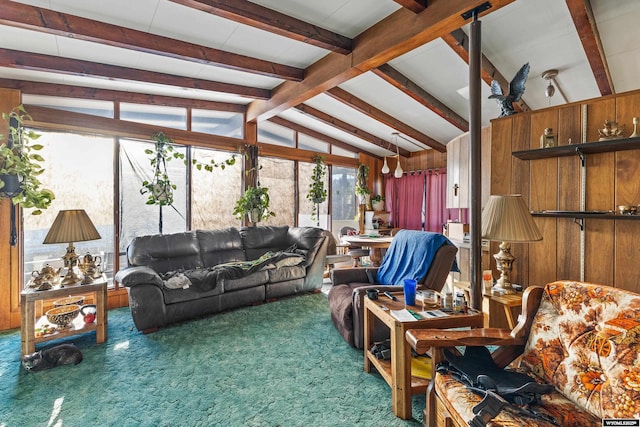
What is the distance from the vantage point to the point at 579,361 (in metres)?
1.26

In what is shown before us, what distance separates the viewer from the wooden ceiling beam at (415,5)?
7.11ft

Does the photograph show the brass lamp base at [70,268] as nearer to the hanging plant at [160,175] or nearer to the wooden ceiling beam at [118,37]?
the hanging plant at [160,175]

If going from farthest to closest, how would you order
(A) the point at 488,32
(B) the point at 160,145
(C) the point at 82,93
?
(B) the point at 160,145 → (C) the point at 82,93 → (A) the point at 488,32

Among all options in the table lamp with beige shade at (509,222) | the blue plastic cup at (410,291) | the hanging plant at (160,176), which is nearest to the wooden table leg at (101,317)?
the hanging plant at (160,176)

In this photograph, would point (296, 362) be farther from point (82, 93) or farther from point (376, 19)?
point (82, 93)

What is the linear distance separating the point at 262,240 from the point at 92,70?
276 centimetres

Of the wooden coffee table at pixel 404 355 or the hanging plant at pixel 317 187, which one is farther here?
the hanging plant at pixel 317 187

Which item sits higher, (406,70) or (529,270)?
(406,70)

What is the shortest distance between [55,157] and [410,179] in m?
6.12

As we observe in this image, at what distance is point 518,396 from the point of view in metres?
1.19

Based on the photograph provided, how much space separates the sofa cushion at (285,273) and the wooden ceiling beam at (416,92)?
2.67m

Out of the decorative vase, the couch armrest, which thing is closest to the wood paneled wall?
the couch armrest

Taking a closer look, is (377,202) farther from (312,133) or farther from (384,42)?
(384,42)

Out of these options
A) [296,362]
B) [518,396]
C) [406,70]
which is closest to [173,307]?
[296,362]
